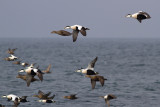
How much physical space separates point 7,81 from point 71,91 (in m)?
13.2

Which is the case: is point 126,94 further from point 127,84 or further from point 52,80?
point 52,80

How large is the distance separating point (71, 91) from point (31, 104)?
9.96 meters

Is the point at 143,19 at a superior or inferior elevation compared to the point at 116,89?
superior

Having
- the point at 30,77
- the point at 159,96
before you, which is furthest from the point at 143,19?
the point at 159,96

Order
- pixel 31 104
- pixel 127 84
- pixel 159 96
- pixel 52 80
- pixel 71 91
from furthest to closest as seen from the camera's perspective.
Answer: pixel 52 80
pixel 127 84
pixel 71 91
pixel 159 96
pixel 31 104

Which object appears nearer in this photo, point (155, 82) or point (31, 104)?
point (31, 104)

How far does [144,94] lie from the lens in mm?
44312

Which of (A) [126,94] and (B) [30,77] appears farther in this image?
(A) [126,94]

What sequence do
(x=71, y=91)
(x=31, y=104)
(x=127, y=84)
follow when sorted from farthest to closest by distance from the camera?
1. (x=127, y=84)
2. (x=71, y=91)
3. (x=31, y=104)

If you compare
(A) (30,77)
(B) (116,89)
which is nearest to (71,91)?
(B) (116,89)

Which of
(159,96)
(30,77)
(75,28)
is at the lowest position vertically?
(159,96)

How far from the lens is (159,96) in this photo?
42.8 metres

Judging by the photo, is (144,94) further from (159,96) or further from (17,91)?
(17,91)

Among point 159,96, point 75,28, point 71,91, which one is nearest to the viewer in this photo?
point 75,28
